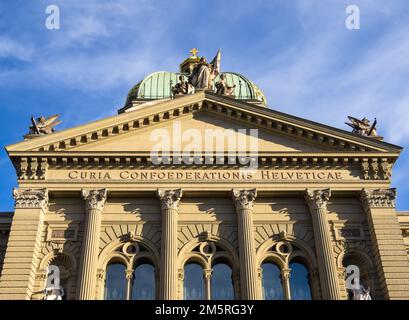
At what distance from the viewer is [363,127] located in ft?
110

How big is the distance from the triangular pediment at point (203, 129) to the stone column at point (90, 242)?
2965 millimetres

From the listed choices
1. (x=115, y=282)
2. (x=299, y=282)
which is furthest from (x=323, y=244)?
(x=115, y=282)

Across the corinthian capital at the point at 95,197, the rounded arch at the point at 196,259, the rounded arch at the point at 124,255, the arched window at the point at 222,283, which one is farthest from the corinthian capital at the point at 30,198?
the arched window at the point at 222,283

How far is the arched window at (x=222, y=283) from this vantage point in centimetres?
2903

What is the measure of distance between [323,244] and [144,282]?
9.48m

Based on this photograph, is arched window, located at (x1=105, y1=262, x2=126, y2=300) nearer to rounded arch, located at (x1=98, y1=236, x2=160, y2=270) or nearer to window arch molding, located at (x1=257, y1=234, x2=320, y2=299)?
rounded arch, located at (x1=98, y1=236, x2=160, y2=270)

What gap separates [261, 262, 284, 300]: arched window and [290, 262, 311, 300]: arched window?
0.65 meters

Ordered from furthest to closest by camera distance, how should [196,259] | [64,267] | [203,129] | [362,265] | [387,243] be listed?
[203,129], [362,265], [196,259], [64,267], [387,243]

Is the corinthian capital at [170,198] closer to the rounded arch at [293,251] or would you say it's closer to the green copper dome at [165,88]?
the rounded arch at [293,251]

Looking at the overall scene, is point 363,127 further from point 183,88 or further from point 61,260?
point 61,260
